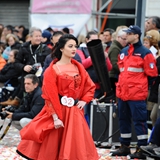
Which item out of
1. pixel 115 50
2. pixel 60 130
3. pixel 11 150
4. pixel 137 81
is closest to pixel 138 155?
pixel 137 81

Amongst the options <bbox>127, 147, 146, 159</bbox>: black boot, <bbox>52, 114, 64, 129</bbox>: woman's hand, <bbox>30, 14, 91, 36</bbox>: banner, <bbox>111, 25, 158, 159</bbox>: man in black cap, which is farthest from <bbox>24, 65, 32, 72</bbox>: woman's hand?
<bbox>30, 14, 91, 36</bbox>: banner

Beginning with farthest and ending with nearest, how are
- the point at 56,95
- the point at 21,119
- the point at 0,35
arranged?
the point at 0,35 → the point at 21,119 → the point at 56,95

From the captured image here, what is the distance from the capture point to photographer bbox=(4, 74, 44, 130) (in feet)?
27.6

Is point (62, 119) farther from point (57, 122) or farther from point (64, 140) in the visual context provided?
point (64, 140)

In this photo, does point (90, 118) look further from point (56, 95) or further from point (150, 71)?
point (56, 95)

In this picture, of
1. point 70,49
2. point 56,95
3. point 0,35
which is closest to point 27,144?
point 56,95

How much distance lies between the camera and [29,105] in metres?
8.67

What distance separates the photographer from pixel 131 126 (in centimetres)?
878

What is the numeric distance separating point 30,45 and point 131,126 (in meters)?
2.70

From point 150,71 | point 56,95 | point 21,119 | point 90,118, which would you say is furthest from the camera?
point 90,118

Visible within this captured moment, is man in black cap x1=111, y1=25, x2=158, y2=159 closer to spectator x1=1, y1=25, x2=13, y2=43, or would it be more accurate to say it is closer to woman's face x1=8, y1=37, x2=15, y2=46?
woman's face x1=8, y1=37, x2=15, y2=46

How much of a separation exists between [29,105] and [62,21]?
651 cm

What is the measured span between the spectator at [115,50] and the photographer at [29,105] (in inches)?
59.0

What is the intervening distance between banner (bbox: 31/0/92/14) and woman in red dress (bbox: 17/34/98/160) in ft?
25.8
